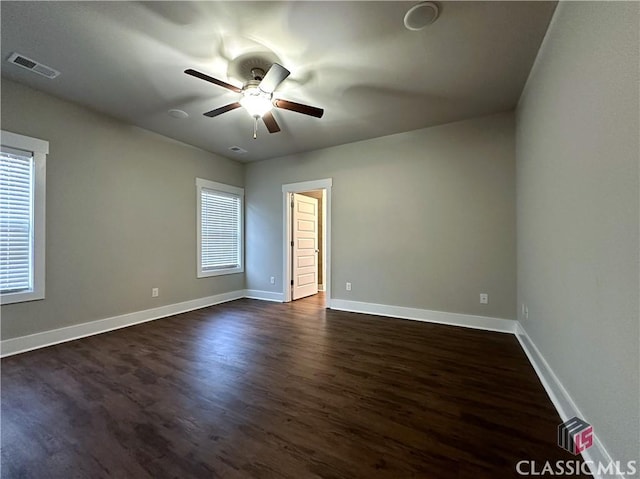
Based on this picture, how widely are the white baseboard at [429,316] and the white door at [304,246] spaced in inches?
41.9

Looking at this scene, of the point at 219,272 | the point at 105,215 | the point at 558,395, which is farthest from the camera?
the point at 219,272

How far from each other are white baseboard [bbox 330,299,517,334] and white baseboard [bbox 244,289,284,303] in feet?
3.75

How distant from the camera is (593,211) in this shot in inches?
52.7

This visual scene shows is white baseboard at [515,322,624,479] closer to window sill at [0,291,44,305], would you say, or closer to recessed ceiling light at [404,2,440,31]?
recessed ceiling light at [404,2,440,31]

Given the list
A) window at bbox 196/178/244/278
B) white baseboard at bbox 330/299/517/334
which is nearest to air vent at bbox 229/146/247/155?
window at bbox 196/178/244/278

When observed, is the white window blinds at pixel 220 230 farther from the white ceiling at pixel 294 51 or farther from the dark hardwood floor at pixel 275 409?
the dark hardwood floor at pixel 275 409

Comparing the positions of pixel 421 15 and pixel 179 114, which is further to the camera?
pixel 179 114

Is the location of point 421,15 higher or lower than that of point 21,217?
higher

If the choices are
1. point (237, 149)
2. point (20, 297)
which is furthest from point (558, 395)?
point (237, 149)

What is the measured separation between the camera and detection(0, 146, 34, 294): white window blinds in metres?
2.72

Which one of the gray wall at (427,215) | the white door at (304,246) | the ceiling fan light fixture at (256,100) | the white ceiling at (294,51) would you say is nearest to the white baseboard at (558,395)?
the gray wall at (427,215)

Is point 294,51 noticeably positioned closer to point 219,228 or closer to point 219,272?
point 219,228

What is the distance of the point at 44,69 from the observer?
8.20 ft

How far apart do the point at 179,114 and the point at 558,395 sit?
464cm
